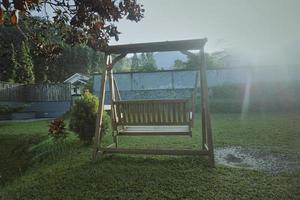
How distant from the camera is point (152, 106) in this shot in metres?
4.59

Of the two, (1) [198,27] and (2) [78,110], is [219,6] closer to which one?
(1) [198,27]

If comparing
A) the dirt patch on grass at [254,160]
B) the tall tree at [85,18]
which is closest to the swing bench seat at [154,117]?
the dirt patch on grass at [254,160]

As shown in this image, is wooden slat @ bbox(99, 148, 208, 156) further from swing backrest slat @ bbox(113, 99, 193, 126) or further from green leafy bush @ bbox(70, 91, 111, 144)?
green leafy bush @ bbox(70, 91, 111, 144)

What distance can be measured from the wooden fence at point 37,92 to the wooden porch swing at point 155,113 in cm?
1529

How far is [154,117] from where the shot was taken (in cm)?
463

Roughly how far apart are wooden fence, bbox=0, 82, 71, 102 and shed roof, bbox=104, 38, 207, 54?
15425 mm

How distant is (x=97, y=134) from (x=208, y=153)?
73.7 inches

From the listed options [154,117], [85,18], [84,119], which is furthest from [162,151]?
[85,18]

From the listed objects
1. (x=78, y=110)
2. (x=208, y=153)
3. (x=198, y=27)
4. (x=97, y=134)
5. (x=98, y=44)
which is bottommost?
(x=208, y=153)

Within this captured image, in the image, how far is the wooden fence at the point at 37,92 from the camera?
63.5 ft

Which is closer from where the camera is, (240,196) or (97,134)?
(240,196)

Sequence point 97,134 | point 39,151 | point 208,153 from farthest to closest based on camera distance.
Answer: point 39,151 < point 97,134 < point 208,153

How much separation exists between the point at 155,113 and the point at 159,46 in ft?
3.81

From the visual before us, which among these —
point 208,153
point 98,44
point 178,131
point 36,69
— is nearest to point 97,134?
point 178,131
